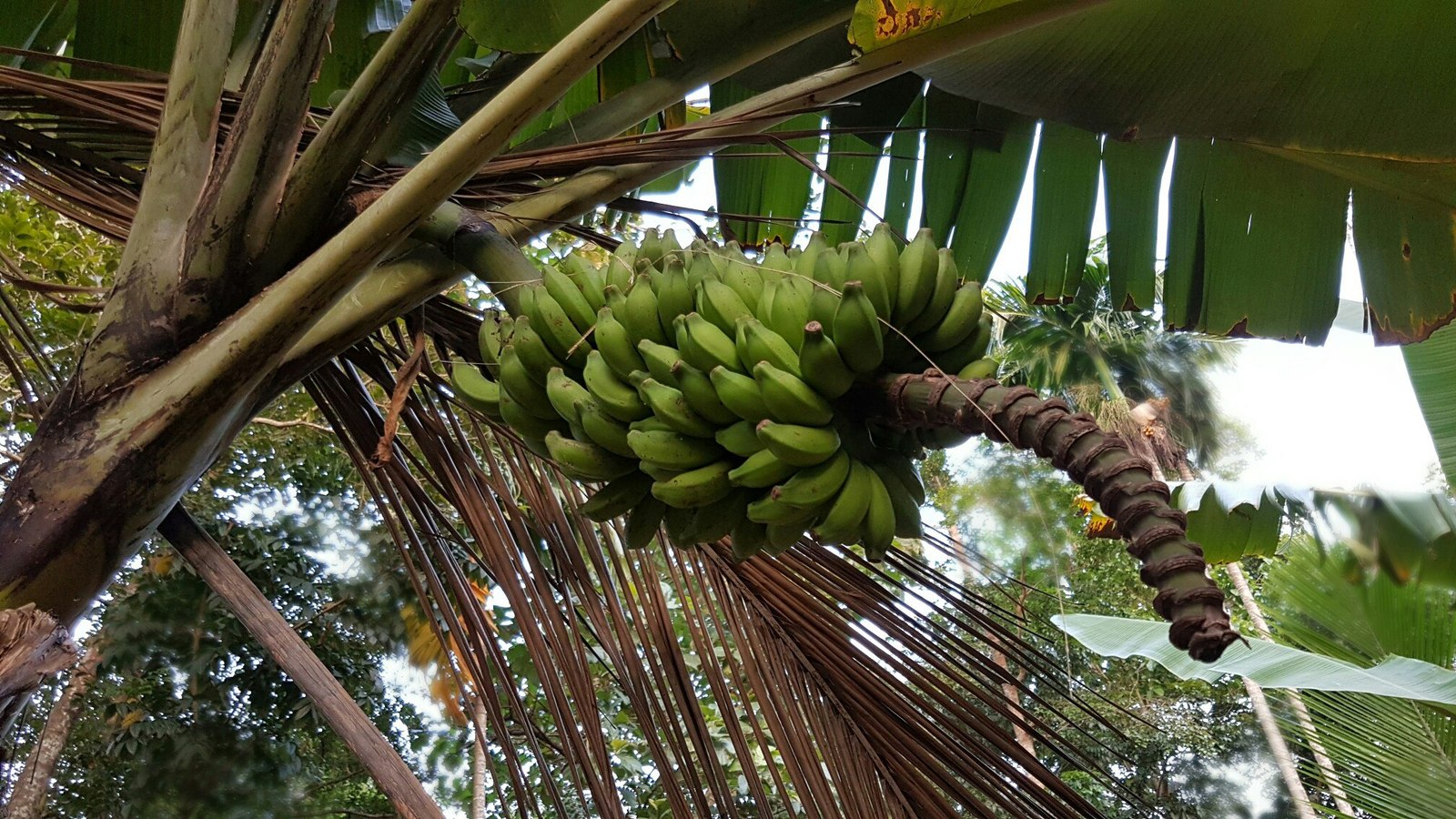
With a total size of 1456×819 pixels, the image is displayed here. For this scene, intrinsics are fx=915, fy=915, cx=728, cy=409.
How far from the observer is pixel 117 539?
0.85m

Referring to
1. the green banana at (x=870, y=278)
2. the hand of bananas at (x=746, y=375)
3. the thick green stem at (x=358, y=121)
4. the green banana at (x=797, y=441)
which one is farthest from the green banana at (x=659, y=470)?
the thick green stem at (x=358, y=121)

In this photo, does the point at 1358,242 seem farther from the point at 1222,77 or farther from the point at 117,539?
the point at 117,539

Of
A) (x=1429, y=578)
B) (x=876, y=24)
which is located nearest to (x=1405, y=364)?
(x=876, y=24)

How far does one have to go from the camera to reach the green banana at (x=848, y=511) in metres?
0.72

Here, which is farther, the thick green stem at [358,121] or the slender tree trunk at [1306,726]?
the slender tree trunk at [1306,726]

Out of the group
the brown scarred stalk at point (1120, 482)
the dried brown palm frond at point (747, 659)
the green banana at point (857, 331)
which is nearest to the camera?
the brown scarred stalk at point (1120, 482)

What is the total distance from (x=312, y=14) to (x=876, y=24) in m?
0.61

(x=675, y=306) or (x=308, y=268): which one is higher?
(x=308, y=268)

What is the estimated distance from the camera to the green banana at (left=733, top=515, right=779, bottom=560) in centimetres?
81

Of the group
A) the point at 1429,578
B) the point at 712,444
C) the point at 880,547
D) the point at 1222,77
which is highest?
the point at 1222,77

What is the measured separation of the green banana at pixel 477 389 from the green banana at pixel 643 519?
18cm

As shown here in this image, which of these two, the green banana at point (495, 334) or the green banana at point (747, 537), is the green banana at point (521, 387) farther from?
the green banana at point (747, 537)

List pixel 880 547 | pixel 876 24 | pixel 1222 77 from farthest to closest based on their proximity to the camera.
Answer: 1. pixel 1222 77
2. pixel 876 24
3. pixel 880 547

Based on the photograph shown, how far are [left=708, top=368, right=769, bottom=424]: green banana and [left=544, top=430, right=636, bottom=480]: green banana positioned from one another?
166mm
